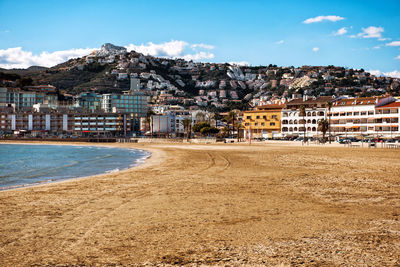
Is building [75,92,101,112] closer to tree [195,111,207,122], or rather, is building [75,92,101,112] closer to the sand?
tree [195,111,207,122]

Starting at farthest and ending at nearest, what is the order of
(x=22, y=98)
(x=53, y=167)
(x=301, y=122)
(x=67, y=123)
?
(x=22, y=98), (x=67, y=123), (x=301, y=122), (x=53, y=167)

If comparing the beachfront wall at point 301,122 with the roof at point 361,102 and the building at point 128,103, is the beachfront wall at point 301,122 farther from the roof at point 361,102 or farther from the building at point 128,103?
the building at point 128,103

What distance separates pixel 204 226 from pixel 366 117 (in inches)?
3394

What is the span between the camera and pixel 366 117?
8612 cm

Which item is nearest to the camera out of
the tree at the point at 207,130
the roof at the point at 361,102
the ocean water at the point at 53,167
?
the ocean water at the point at 53,167

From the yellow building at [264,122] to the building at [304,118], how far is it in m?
2.39

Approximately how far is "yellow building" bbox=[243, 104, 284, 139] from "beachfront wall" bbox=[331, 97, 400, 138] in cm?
1676

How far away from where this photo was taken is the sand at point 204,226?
7.18 m

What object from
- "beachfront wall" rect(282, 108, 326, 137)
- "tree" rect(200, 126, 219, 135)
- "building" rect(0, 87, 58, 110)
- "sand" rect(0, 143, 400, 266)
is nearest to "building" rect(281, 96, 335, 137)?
"beachfront wall" rect(282, 108, 326, 137)

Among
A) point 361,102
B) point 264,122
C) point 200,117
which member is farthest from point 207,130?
point 361,102

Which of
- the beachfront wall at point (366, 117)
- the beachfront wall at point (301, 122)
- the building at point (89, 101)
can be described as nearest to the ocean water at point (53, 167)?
the beachfront wall at point (366, 117)

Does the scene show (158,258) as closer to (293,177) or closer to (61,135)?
(293,177)

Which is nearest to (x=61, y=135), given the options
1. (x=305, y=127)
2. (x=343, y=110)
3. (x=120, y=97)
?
(x=120, y=97)

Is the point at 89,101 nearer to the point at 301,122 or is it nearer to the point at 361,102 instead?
the point at 301,122
